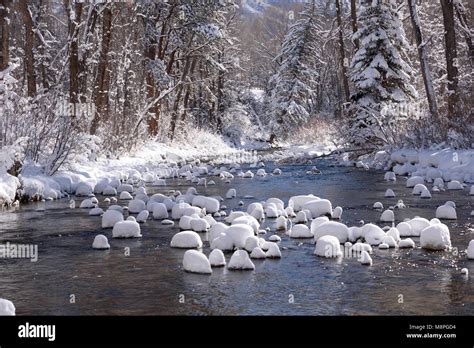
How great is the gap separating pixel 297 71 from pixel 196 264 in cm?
3638

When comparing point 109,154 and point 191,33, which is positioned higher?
point 191,33

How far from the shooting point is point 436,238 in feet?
23.4

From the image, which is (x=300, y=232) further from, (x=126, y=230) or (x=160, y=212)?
(x=160, y=212)

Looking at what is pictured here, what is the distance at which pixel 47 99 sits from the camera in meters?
13.6

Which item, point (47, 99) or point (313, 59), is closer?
point (47, 99)

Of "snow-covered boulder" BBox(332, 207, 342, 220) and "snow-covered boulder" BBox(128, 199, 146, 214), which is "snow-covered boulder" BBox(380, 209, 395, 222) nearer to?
"snow-covered boulder" BBox(332, 207, 342, 220)

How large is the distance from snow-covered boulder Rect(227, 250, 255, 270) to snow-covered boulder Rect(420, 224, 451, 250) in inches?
89.3

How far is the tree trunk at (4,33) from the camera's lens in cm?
1264

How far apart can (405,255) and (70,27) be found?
1606 cm

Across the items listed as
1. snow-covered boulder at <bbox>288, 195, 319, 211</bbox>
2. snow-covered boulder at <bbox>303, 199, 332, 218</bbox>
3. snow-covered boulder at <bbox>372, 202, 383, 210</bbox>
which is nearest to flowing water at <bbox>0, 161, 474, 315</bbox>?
snow-covered boulder at <bbox>303, 199, 332, 218</bbox>

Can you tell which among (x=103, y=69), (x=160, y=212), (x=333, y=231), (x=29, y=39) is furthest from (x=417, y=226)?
(x=103, y=69)

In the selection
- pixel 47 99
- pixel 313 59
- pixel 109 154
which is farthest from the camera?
pixel 313 59

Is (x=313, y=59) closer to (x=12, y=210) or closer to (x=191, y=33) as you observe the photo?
(x=191, y=33)

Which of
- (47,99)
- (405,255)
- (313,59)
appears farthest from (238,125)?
(405,255)
